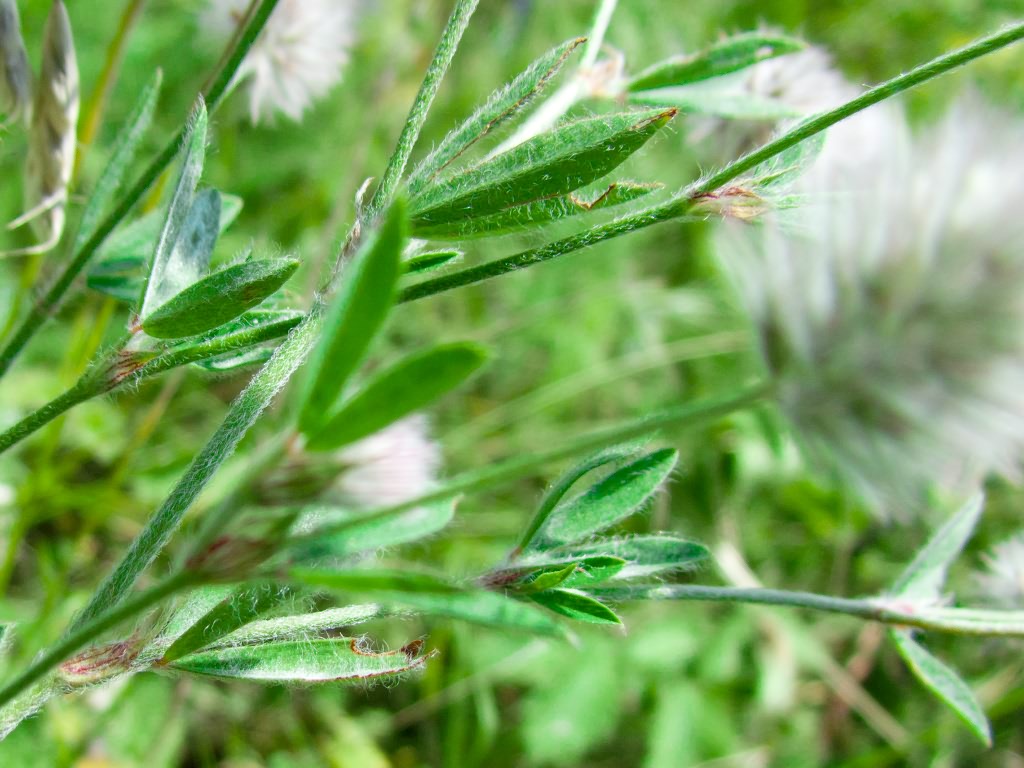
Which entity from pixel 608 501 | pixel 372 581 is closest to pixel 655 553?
pixel 608 501

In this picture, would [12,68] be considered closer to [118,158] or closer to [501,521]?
[118,158]

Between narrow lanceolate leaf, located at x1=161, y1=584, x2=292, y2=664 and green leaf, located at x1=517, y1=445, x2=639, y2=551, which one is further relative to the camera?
green leaf, located at x1=517, y1=445, x2=639, y2=551

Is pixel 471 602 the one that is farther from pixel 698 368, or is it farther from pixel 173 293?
pixel 698 368

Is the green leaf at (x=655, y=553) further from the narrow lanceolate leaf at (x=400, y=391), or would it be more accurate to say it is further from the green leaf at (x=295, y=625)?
the narrow lanceolate leaf at (x=400, y=391)

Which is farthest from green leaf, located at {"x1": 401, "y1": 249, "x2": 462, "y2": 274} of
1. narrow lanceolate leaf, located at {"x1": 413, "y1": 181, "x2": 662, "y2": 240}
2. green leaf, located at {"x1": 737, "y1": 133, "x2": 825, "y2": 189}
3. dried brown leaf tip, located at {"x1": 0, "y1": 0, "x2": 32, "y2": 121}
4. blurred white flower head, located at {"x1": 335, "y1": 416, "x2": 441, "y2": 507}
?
dried brown leaf tip, located at {"x1": 0, "y1": 0, "x2": 32, "y2": 121}

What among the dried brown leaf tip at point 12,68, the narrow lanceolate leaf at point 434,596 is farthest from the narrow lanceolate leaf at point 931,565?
the dried brown leaf tip at point 12,68

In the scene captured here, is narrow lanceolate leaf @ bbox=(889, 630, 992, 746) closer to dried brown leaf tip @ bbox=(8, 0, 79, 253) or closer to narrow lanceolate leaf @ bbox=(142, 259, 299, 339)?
narrow lanceolate leaf @ bbox=(142, 259, 299, 339)

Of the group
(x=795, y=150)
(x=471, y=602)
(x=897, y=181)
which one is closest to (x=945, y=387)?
(x=795, y=150)
